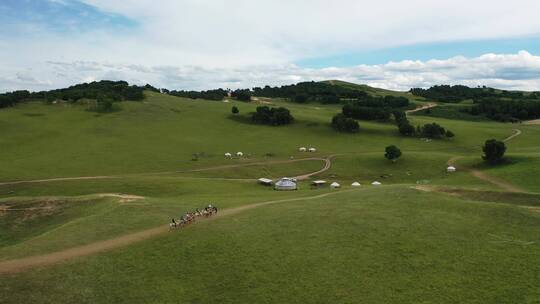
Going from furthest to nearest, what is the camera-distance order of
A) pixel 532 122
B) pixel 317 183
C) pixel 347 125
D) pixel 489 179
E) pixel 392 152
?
pixel 532 122, pixel 347 125, pixel 392 152, pixel 317 183, pixel 489 179

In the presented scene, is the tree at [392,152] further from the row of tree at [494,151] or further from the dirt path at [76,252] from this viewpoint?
the dirt path at [76,252]

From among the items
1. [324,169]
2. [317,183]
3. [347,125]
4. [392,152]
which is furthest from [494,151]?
[347,125]

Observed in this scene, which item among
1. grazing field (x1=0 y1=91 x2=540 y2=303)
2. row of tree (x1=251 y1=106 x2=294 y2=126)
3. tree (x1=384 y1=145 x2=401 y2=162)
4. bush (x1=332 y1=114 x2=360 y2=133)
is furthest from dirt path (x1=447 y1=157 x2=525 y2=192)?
row of tree (x1=251 y1=106 x2=294 y2=126)

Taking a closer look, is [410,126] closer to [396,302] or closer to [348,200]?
[348,200]

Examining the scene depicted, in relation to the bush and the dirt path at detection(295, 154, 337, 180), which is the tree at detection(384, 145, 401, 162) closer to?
the dirt path at detection(295, 154, 337, 180)

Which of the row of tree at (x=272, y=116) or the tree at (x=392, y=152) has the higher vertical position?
the row of tree at (x=272, y=116)

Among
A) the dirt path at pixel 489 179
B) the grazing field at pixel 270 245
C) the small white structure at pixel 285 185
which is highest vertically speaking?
the grazing field at pixel 270 245

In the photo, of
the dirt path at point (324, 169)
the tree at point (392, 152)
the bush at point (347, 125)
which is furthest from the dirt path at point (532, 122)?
the dirt path at point (324, 169)

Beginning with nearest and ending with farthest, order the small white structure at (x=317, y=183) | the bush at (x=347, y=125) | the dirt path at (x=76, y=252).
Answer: the dirt path at (x=76, y=252) < the small white structure at (x=317, y=183) < the bush at (x=347, y=125)

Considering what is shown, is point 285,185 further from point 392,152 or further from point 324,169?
point 392,152

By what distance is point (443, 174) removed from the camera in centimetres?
9662

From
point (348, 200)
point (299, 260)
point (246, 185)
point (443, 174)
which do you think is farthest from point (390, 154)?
point (299, 260)

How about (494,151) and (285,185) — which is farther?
(494,151)

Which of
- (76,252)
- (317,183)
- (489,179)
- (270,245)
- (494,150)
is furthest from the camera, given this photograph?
(494,150)
